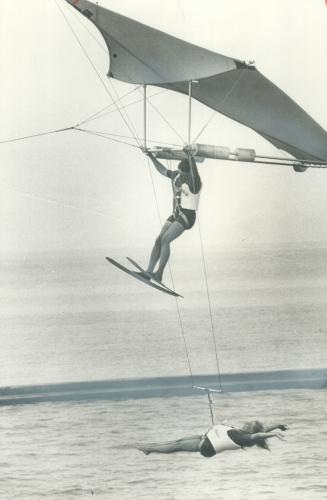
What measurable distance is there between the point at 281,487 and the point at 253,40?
3167 millimetres

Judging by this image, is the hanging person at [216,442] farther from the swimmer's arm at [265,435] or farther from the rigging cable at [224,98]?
the rigging cable at [224,98]

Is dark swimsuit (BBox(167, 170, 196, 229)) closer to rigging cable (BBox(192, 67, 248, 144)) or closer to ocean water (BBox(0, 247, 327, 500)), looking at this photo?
rigging cable (BBox(192, 67, 248, 144))

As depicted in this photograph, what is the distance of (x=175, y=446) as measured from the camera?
6.24 meters

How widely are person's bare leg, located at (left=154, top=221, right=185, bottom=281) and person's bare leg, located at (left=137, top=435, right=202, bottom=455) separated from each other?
122cm

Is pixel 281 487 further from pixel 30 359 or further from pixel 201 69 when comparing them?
pixel 201 69

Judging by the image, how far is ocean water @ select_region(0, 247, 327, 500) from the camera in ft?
19.6

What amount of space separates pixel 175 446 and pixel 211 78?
2.58 meters

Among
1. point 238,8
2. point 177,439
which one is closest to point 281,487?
point 177,439

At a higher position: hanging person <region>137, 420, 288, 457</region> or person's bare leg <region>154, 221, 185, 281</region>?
person's bare leg <region>154, 221, 185, 281</region>

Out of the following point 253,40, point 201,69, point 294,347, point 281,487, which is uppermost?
point 253,40

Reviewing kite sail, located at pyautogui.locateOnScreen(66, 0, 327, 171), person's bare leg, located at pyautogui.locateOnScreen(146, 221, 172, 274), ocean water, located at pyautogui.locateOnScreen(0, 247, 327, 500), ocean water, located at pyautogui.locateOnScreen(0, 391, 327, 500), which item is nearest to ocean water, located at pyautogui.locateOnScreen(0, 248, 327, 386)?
ocean water, located at pyautogui.locateOnScreen(0, 247, 327, 500)

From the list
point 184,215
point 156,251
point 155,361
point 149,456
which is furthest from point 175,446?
point 184,215

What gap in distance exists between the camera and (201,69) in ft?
17.3

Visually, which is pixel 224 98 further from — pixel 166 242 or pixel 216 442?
pixel 216 442
